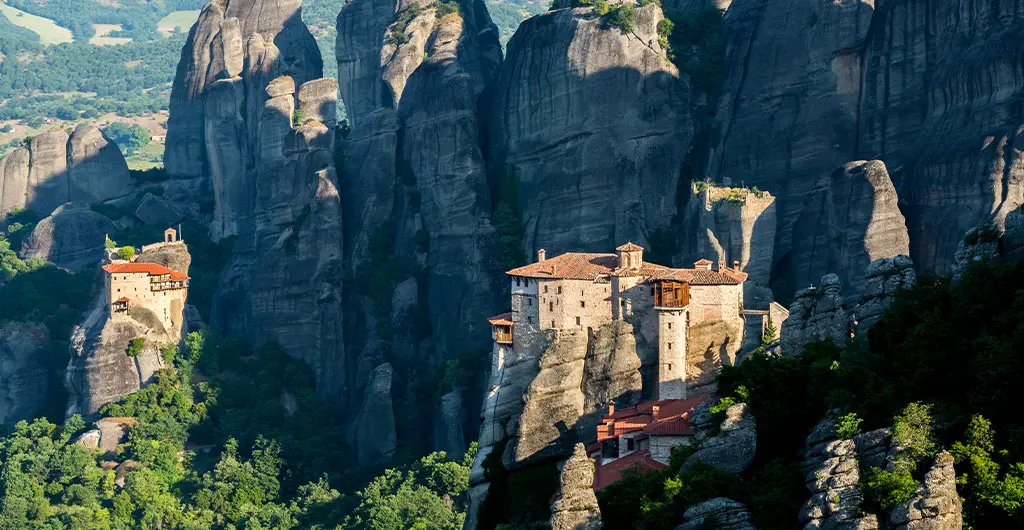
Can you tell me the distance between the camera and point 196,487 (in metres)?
99.1

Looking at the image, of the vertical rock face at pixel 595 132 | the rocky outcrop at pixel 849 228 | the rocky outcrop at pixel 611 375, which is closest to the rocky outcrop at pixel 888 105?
the rocky outcrop at pixel 849 228

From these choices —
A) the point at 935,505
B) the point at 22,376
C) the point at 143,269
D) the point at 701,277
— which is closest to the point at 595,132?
the point at 701,277

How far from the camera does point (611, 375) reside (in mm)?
69750

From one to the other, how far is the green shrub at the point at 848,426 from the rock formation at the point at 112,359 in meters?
65.6

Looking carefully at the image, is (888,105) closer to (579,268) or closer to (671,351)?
(579,268)

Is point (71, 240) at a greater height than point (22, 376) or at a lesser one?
greater

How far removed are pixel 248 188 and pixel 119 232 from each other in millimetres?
9039

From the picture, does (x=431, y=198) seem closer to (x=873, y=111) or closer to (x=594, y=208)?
(x=594, y=208)

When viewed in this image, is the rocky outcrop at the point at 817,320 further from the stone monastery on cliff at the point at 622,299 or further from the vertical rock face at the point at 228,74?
the vertical rock face at the point at 228,74

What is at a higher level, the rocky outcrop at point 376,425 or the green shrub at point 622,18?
the green shrub at point 622,18

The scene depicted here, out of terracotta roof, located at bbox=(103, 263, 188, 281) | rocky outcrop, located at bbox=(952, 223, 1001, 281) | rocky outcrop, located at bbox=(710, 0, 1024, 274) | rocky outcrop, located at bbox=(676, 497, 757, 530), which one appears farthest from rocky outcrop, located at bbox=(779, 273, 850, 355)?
terracotta roof, located at bbox=(103, 263, 188, 281)

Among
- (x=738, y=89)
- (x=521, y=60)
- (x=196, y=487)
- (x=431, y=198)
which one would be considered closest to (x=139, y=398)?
(x=196, y=487)

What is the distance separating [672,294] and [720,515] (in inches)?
868

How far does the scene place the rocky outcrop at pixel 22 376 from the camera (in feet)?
369
